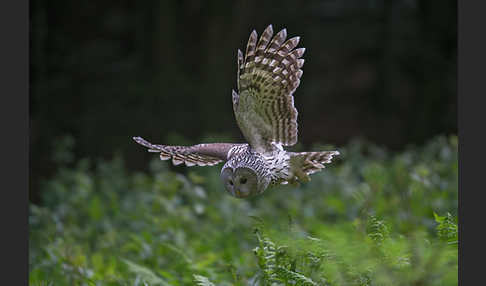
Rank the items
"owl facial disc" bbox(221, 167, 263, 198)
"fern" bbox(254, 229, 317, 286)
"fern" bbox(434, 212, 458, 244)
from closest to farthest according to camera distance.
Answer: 1. "owl facial disc" bbox(221, 167, 263, 198)
2. "fern" bbox(434, 212, 458, 244)
3. "fern" bbox(254, 229, 317, 286)

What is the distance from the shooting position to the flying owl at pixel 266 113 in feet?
7.18

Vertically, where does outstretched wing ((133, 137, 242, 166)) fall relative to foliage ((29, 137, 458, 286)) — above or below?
above

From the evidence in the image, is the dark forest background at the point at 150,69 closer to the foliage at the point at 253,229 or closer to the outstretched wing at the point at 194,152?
the foliage at the point at 253,229

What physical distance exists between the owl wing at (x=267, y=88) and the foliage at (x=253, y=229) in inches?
15.5

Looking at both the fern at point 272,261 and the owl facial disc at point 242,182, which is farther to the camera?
the fern at point 272,261

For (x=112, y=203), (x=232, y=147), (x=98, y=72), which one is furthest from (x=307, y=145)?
(x=232, y=147)

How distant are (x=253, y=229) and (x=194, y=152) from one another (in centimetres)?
56

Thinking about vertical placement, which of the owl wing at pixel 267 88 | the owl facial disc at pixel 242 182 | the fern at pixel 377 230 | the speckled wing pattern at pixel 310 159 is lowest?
the fern at pixel 377 230

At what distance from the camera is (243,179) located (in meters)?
2.10

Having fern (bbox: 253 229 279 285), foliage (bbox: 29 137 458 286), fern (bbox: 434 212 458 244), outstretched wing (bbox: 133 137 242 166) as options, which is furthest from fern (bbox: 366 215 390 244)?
outstretched wing (bbox: 133 137 242 166)

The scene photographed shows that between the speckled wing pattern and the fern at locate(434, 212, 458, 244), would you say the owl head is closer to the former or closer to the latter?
the speckled wing pattern

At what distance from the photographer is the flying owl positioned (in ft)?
7.18

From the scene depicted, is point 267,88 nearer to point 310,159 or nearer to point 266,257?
point 310,159

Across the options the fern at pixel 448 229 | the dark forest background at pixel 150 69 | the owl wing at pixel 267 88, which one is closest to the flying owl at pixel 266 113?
the owl wing at pixel 267 88
